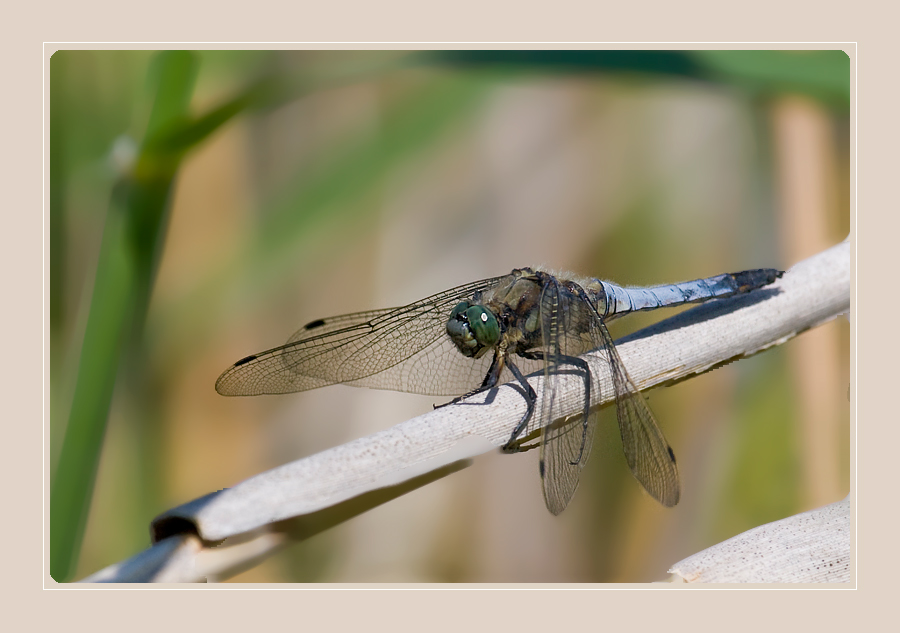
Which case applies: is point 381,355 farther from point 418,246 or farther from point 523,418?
point 418,246

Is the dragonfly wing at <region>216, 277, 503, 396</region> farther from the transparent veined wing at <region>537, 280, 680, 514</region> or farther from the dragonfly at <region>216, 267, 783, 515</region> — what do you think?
the transparent veined wing at <region>537, 280, 680, 514</region>

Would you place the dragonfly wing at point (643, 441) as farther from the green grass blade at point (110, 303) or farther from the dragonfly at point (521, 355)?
the green grass blade at point (110, 303)

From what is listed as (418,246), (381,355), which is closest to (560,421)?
(381,355)

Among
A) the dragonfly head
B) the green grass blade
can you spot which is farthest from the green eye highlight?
the green grass blade

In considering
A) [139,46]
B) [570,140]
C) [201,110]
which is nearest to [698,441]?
[570,140]

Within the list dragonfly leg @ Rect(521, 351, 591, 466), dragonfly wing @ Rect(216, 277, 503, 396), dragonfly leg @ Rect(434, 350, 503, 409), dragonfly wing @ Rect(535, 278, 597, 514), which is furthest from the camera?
dragonfly wing @ Rect(216, 277, 503, 396)

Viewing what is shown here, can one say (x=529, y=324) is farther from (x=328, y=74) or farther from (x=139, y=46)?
(x=139, y=46)
